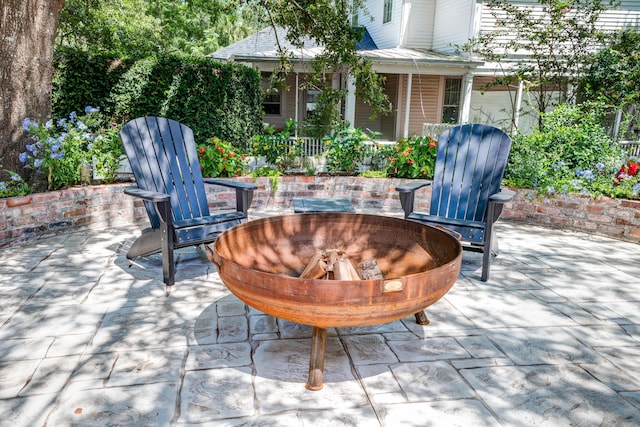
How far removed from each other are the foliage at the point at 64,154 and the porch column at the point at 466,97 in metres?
9.27

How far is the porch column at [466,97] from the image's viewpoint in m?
11.6

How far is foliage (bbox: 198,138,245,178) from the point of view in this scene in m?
5.36

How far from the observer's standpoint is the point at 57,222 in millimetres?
4461

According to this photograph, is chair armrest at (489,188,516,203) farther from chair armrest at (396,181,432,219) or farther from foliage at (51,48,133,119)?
foliage at (51,48,133,119)

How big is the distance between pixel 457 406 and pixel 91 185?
4386 mm

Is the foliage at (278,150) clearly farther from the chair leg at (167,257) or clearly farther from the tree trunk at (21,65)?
the chair leg at (167,257)

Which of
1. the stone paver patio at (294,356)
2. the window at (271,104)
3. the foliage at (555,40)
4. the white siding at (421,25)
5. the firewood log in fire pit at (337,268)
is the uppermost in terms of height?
the white siding at (421,25)

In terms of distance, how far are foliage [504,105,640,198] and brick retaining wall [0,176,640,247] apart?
6.9 inches

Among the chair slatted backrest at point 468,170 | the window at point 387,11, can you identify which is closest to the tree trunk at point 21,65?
the chair slatted backrest at point 468,170

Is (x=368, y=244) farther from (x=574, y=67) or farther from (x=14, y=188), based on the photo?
(x=574, y=67)

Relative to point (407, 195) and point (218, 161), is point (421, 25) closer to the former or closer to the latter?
point (218, 161)

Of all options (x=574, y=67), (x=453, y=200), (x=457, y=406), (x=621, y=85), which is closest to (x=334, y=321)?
(x=457, y=406)

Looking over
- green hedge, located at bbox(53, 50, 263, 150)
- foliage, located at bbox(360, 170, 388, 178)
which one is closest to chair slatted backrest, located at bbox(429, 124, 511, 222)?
foliage, located at bbox(360, 170, 388, 178)

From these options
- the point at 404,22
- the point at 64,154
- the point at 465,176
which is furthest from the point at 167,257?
the point at 404,22
